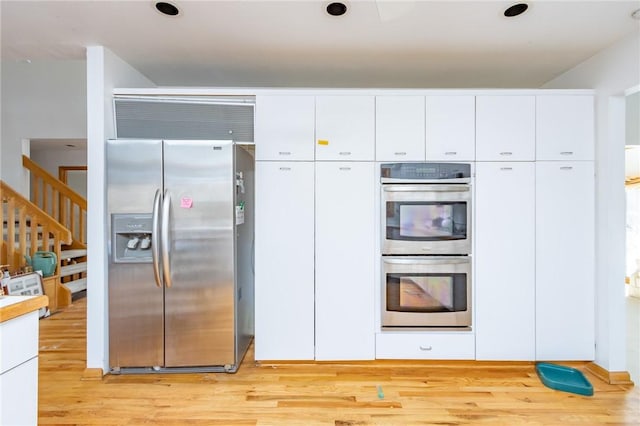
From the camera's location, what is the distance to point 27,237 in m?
4.65

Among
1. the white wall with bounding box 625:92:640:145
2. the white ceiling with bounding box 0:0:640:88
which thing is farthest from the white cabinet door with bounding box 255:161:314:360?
the white wall with bounding box 625:92:640:145

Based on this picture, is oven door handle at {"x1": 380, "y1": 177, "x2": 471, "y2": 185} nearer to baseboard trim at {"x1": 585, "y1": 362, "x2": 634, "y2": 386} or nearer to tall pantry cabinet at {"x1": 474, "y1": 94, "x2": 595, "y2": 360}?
tall pantry cabinet at {"x1": 474, "y1": 94, "x2": 595, "y2": 360}

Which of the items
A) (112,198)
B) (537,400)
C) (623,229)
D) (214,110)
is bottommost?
(537,400)

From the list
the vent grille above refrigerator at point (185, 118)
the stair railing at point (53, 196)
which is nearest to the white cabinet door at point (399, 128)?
the vent grille above refrigerator at point (185, 118)

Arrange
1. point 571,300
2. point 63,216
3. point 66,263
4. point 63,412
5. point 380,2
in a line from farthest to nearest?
point 63,216
point 66,263
point 571,300
point 63,412
point 380,2

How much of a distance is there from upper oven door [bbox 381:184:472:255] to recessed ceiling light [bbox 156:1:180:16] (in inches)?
71.7

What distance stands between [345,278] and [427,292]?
65 centimetres

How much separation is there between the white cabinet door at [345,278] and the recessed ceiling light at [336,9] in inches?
45.5

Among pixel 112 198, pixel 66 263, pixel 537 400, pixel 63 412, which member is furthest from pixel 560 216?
pixel 66 263

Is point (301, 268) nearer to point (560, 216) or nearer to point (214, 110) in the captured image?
point (214, 110)

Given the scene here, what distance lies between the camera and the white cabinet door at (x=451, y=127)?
2.71 m

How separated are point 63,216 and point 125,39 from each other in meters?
4.38

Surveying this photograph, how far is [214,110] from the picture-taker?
9.06 ft

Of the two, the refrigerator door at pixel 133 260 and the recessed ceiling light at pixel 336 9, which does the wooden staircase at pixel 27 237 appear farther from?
the recessed ceiling light at pixel 336 9
